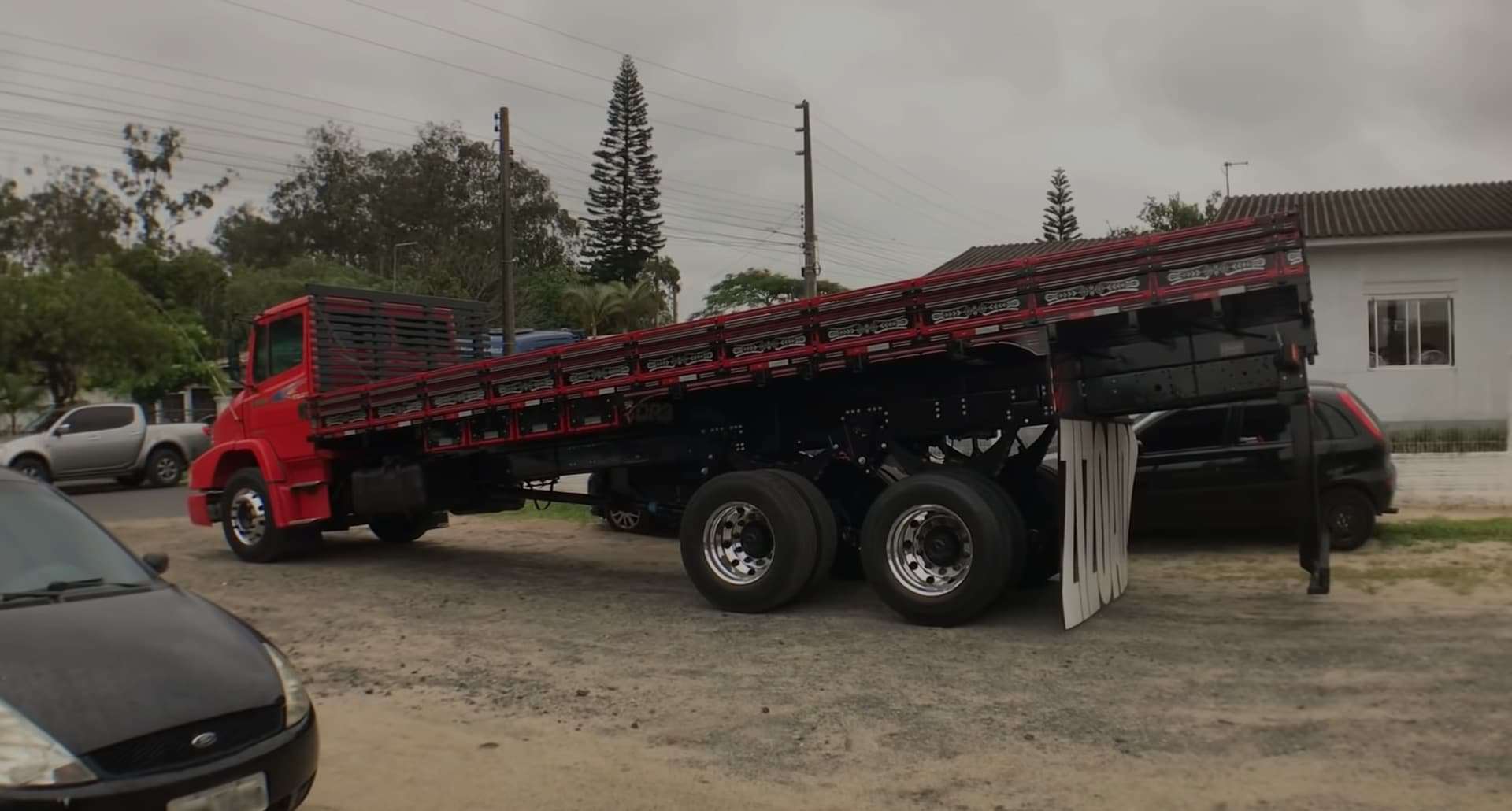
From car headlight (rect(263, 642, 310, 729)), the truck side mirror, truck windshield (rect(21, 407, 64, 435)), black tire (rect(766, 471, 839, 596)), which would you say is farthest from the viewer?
truck windshield (rect(21, 407, 64, 435))

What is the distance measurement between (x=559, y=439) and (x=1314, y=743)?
621 centimetres

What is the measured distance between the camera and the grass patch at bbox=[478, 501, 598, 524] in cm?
1470

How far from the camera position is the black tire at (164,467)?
21.4 meters

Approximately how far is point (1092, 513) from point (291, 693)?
5339 mm

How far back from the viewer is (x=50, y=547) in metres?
4.49

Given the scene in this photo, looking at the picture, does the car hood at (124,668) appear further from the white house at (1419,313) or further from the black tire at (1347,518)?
the white house at (1419,313)

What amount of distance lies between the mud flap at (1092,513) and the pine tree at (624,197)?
145ft

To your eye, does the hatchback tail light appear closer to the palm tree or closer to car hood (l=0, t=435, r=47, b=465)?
car hood (l=0, t=435, r=47, b=465)

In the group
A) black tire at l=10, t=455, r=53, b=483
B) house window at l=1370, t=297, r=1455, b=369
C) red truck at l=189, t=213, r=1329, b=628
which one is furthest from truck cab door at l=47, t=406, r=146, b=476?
house window at l=1370, t=297, r=1455, b=369

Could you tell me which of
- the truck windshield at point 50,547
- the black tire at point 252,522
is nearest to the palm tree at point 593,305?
the black tire at point 252,522

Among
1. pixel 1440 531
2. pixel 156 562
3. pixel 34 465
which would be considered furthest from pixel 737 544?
pixel 34 465

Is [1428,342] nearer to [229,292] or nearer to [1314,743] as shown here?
[1314,743]

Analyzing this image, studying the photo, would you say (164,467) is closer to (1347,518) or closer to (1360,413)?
(1347,518)

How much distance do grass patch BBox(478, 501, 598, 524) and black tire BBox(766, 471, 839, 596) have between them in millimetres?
6800
